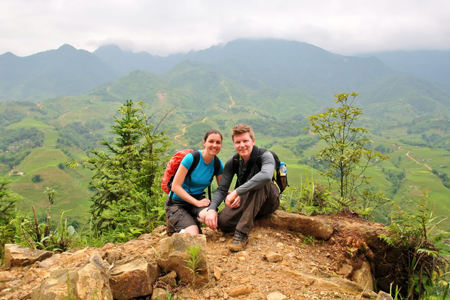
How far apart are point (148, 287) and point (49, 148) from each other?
112m

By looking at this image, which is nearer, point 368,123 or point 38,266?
point 38,266

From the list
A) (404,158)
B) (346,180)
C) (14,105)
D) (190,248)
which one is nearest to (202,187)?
(190,248)

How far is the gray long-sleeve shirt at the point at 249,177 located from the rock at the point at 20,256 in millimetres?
2145

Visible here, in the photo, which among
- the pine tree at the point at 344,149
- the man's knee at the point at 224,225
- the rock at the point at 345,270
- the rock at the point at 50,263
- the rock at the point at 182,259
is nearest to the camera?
the rock at the point at 182,259

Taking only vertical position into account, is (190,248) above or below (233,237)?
above

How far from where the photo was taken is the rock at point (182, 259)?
254 centimetres

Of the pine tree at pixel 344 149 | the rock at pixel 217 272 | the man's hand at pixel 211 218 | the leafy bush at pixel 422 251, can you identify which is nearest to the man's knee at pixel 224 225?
the man's hand at pixel 211 218

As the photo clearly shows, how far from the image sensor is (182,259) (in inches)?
101

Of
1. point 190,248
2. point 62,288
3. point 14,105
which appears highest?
point 14,105

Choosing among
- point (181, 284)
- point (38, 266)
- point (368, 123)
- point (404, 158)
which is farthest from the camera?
point (368, 123)

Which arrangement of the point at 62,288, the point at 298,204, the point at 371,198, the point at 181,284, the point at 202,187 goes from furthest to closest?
the point at 371,198, the point at 298,204, the point at 202,187, the point at 181,284, the point at 62,288

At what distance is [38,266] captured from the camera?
2.98 meters

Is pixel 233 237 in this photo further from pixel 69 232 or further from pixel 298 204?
pixel 69 232

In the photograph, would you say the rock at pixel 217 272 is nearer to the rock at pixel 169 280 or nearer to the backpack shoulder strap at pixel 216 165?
the rock at pixel 169 280
